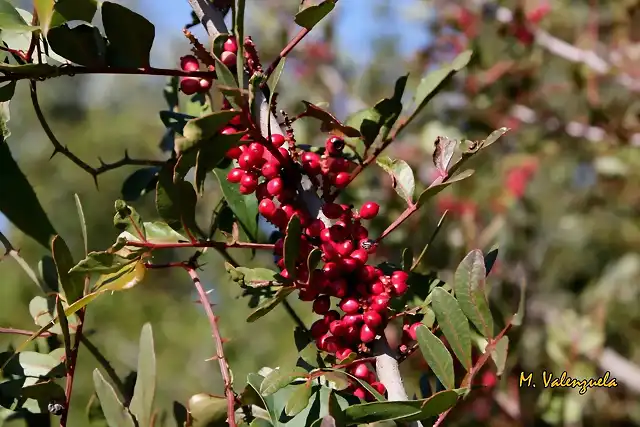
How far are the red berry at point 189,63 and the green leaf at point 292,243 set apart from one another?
16 centimetres

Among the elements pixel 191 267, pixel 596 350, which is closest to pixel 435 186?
pixel 191 267

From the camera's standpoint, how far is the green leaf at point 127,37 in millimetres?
470

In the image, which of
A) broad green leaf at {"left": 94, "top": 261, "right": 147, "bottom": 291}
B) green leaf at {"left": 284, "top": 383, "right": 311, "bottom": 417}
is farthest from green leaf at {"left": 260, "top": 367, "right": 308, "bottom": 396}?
broad green leaf at {"left": 94, "top": 261, "right": 147, "bottom": 291}

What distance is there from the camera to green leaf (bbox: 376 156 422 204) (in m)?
0.52

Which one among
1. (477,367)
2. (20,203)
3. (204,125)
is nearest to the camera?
(204,125)

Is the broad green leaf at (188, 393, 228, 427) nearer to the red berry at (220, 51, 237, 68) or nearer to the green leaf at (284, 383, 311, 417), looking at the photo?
the green leaf at (284, 383, 311, 417)

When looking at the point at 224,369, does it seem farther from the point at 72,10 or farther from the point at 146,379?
the point at 72,10

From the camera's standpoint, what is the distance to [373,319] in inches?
18.3

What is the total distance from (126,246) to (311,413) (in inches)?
6.7

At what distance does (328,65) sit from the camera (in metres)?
2.40

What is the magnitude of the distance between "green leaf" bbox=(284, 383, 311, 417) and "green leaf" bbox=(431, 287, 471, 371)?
11 centimetres

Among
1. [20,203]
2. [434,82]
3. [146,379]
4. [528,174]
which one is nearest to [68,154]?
[20,203]

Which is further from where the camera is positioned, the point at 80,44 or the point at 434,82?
the point at 434,82

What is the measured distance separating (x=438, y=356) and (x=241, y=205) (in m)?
0.20
